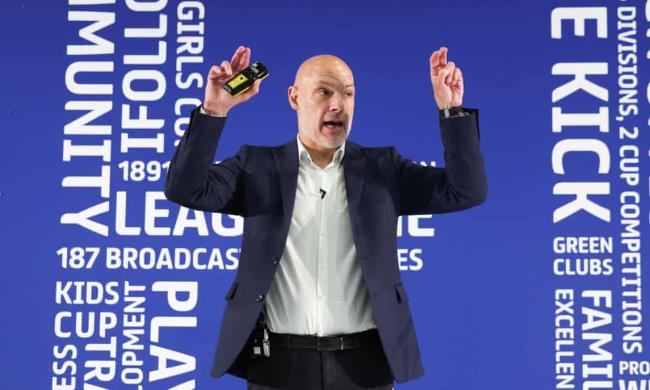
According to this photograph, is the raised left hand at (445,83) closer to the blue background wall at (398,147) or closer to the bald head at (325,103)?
the bald head at (325,103)

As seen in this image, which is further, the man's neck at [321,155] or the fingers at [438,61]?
the man's neck at [321,155]

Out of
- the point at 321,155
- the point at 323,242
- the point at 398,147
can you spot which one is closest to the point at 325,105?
the point at 321,155

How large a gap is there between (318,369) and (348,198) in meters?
0.43

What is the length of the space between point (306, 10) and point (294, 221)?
6.26 ft

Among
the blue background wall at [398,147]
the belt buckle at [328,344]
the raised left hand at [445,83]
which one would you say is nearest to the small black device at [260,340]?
the belt buckle at [328,344]

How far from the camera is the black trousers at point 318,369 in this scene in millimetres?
1866

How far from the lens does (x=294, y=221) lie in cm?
194

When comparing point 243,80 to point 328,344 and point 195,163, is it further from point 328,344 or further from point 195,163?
point 328,344

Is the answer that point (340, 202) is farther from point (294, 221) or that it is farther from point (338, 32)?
point (338, 32)

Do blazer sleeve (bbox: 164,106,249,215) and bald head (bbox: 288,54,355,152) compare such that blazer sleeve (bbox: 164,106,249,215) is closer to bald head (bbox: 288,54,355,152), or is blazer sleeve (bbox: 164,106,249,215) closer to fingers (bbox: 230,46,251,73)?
fingers (bbox: 230,46,251,73)

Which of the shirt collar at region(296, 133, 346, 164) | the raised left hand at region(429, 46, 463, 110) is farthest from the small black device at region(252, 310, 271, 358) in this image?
the raised left hand at region(429, 46, 463, 110)

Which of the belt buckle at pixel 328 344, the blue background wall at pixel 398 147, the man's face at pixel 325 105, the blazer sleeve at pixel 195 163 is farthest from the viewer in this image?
the blue background wall at pixel 398 147

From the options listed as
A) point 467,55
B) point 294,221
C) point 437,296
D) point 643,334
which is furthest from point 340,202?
point 643,334

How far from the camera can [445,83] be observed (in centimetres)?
182
